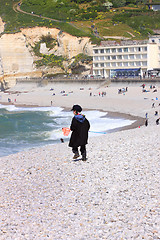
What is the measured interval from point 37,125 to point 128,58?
37.6 meters

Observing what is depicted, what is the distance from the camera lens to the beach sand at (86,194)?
8891 millimetres

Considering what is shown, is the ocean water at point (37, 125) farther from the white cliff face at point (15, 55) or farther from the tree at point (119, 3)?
the tree at point (119, 3)

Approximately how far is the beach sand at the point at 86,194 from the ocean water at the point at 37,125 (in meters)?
10.5

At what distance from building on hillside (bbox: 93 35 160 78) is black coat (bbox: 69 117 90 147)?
57.4 meters

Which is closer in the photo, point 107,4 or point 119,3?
point 107,4

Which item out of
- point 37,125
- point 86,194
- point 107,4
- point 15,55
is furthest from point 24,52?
point 86,194

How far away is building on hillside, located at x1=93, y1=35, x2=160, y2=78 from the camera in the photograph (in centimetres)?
7188

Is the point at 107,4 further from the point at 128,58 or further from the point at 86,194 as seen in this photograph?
the point at 86,194

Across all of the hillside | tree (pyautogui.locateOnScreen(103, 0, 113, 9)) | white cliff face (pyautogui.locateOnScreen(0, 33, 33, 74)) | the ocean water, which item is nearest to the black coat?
the ocean water

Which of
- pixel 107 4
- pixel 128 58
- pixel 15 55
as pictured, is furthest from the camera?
pixel 107 4

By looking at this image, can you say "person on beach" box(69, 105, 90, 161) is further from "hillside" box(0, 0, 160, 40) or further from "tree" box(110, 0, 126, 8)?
"tree" box(110, 0, 126, 8)

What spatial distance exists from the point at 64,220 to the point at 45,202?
58.4 inches

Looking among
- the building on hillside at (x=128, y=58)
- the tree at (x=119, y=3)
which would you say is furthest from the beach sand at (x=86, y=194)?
the tree at (x=119, y=3)

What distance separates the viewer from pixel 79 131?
42.8ft
